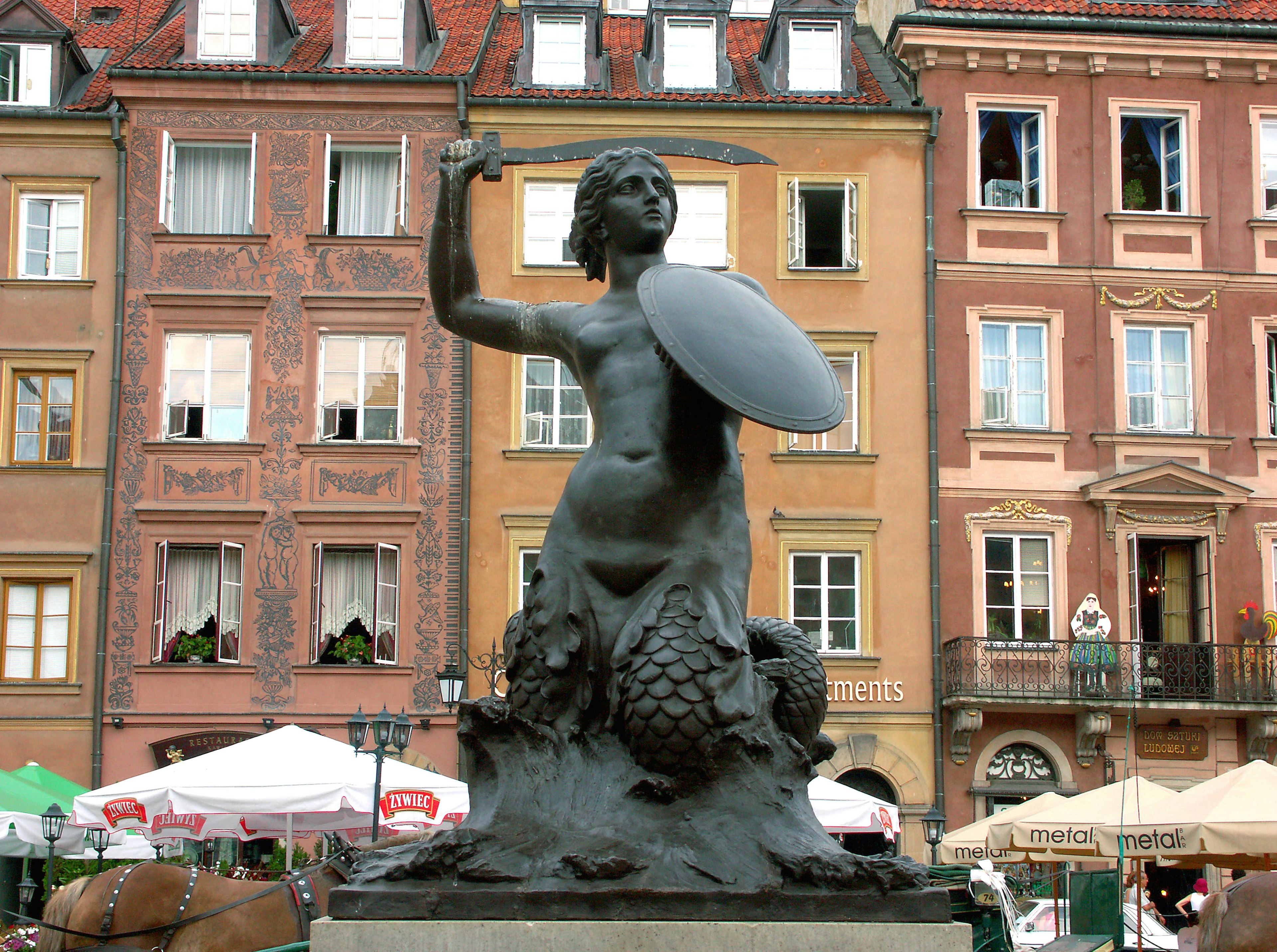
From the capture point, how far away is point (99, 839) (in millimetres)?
13445

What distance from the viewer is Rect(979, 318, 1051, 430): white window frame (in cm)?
2436

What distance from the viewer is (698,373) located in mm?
3576

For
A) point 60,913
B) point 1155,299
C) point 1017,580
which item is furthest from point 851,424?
point 60,913

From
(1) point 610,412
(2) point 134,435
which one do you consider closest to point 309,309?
(2) point 134,435

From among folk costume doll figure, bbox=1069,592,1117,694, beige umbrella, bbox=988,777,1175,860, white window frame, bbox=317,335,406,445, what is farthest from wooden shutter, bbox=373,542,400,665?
beige umbrella, bbox=988,777,1175,860

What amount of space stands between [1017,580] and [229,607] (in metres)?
11.9

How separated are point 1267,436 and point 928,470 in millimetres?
5426

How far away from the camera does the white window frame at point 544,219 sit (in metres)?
24.1

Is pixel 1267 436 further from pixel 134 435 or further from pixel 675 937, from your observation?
pixel 675 937

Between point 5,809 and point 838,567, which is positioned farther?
point 838,567

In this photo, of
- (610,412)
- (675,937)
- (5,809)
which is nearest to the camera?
(675,937)

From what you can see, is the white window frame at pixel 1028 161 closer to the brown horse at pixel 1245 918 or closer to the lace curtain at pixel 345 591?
the lace curtain at pixel 345 591

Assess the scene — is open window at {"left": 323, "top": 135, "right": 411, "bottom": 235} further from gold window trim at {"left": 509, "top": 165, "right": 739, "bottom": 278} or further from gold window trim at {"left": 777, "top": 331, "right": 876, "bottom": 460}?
gold window trim at {"left": 777, "top": 331, "right": 876, "bottom": 460}

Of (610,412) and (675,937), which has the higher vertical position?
(610,412)
